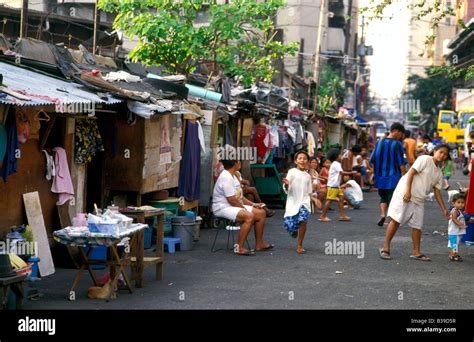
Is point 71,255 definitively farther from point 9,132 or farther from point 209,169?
point 209,169

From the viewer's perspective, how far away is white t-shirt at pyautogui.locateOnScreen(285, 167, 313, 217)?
13.9 metres

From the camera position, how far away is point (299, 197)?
13.9 m

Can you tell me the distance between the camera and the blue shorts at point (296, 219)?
13.9m

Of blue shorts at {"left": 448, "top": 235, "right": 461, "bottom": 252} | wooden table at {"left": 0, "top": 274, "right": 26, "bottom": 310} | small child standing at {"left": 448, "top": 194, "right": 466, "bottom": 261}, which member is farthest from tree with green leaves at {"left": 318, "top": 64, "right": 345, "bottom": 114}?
wooden table at {"left": 0, "top": 274, "right": 26, "bottom": 310}

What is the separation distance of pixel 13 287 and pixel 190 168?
8.40 m

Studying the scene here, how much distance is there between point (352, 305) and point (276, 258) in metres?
3.87

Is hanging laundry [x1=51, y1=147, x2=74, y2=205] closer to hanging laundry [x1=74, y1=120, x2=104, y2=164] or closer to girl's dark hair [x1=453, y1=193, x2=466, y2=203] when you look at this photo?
hanging laundry [x1=74, y1=120, x2=104, y2=164]

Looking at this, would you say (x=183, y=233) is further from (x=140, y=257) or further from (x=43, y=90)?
(x=43, y=90)

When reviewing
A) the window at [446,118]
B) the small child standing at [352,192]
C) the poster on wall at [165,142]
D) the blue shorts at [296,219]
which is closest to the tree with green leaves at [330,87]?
the window at [446,118]

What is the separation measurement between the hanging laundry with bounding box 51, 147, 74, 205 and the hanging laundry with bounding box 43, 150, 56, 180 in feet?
0.23

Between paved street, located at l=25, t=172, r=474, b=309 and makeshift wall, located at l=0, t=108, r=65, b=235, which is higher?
makeshift wall, located at l=0, t=108, r=65, b=235

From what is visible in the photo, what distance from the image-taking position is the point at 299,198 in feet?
45.6

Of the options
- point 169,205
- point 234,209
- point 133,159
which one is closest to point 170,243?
point 234,209

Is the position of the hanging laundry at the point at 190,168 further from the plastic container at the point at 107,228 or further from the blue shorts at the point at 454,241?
the plastic container at the point at 107,228
